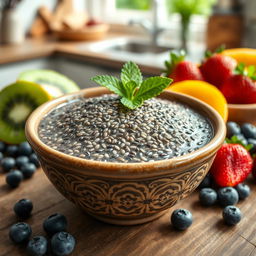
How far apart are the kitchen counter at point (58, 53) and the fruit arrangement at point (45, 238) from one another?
46.6 inches

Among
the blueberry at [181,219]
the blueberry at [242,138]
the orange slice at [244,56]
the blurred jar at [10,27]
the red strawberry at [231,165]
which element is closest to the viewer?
the blueberry at [181,219]

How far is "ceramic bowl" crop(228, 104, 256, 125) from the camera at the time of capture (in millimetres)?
917

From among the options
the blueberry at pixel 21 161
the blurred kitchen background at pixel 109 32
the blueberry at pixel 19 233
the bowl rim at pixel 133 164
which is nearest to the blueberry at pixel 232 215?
the bowl rim at pixel 133 164

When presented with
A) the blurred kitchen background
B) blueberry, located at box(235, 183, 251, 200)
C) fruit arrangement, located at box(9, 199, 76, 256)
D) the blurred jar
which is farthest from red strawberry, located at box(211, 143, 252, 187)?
the blurred jar

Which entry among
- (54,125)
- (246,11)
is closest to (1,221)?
(54,125)

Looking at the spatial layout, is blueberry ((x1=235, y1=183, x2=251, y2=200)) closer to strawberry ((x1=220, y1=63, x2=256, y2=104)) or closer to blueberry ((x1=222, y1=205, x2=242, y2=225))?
blueberry ((x1=222, y1=205, x2=242, y2=225))

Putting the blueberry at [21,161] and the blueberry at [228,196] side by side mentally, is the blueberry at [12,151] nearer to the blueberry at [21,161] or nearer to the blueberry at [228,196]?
the blueberry at [21,161]

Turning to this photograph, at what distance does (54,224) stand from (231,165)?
40 centimetres

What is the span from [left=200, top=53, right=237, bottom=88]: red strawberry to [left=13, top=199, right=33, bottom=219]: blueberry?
2.04ft

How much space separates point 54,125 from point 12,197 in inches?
7.7

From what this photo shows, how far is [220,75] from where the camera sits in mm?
1005

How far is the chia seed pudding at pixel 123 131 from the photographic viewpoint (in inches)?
24.2

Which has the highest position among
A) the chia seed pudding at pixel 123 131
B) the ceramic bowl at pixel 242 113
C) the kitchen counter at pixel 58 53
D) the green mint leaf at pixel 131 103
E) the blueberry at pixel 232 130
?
the green mint leaf at pixel 131 103

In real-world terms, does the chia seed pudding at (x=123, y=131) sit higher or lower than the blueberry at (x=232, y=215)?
higher
